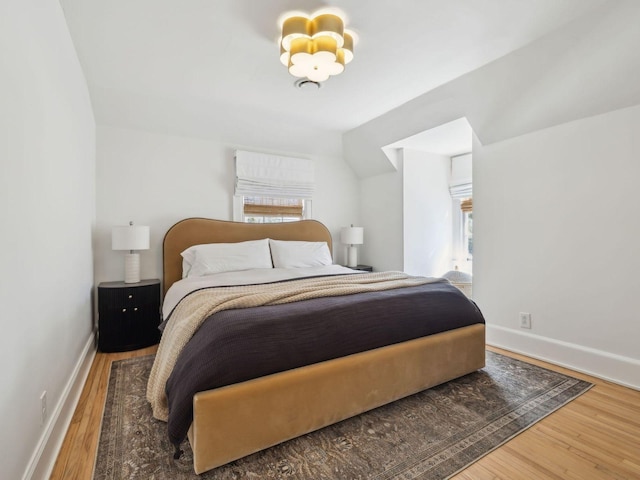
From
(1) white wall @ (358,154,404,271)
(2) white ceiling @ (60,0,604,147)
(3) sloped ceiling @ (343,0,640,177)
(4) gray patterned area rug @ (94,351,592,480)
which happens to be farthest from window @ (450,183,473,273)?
(4) gray patterned area rug @ (94,351,592,480)

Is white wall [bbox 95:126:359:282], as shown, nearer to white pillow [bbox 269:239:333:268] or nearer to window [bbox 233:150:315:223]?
window [bbox 233:150:315:223]

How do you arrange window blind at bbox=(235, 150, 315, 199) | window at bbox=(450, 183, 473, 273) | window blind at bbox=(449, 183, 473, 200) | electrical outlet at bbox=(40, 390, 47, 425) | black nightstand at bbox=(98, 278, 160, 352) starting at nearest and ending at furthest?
1. electrical outlet at bbox=(40, 390, 47, 425)
2. black nightstand at bbox=(98, 278, 160, 352)
3. window blind at bbox=(235, 150, 315, 199)
4. window blind at bbox=(449, 183, 473, 200)
5. window at bbox=(450, 183, 473, 273)

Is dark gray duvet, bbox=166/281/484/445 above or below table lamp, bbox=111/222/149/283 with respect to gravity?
below

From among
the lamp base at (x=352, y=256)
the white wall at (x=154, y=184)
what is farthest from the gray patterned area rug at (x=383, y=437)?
the lamp base at (x=352, y=256)

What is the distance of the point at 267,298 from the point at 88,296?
203 centimetres

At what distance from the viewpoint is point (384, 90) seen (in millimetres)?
2988

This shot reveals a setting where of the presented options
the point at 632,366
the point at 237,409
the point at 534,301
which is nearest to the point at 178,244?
the point at 237,409

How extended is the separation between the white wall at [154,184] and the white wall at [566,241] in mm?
2597

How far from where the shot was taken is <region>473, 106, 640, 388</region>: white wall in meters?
2.22

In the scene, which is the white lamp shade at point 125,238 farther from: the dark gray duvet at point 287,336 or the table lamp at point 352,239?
the table lamp at point 352,239

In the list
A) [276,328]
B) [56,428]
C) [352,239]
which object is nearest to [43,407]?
[56,428]

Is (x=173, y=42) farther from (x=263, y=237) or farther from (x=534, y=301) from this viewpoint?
(x=534, y=301)

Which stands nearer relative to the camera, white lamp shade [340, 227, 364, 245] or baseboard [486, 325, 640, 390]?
baseboard [486, 325, 640, 390]

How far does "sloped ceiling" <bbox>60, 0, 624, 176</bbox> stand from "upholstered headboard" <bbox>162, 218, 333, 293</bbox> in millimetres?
1058
